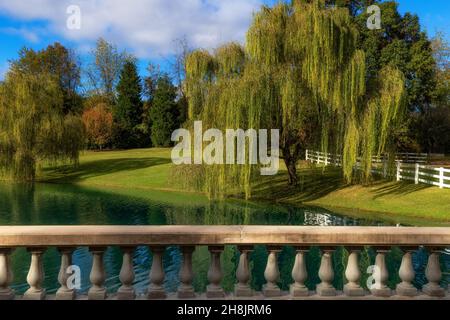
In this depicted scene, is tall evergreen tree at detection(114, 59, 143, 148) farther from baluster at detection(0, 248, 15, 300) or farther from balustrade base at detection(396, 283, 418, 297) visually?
balustrade base at detection(396, 283, 418, 297)

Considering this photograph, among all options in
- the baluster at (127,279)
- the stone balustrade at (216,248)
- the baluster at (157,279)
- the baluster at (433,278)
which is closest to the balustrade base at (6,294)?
the stone balustrade at (216,248)

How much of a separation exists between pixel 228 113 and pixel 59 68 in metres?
52.0

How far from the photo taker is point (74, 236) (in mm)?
3062

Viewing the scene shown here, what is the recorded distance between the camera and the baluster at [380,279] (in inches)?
129

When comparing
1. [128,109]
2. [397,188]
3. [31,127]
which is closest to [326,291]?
[397,188]

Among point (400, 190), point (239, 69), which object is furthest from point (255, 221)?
point (400, 190)

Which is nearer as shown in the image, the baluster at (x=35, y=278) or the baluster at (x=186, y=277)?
the baluster at (x=35, y=278)

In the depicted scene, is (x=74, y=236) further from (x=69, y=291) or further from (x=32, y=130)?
(x=32, y=130)

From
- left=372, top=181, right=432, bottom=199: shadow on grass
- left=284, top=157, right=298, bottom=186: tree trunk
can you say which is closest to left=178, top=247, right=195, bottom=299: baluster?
left=372, top=181, right=432, bottom=199: shadow on grass

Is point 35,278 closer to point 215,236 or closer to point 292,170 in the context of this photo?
point 215,236

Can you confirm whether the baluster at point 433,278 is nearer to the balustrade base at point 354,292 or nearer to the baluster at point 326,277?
the balustrade base at point 354,292

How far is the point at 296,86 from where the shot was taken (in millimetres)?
19031

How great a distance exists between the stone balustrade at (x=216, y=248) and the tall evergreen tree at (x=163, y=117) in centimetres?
5001
